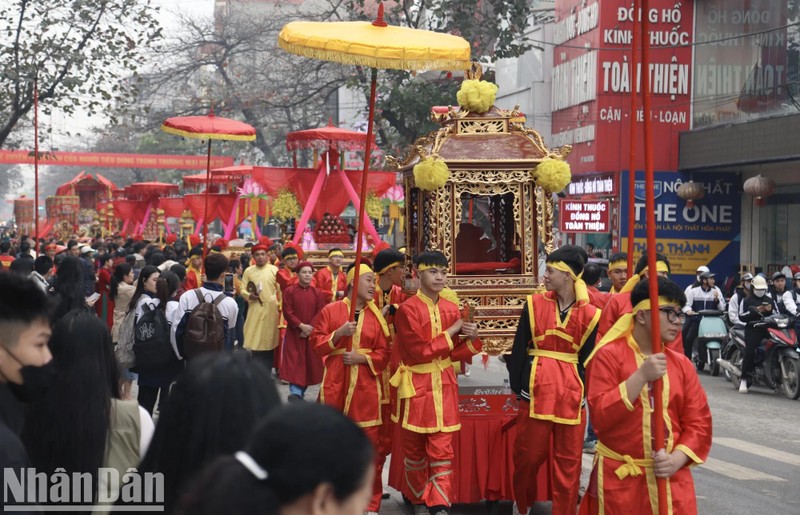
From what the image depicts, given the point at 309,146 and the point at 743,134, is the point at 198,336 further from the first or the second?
the point at 743,134

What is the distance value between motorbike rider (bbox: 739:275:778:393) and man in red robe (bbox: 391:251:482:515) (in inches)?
321

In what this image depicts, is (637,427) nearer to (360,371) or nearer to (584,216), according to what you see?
(360,371)

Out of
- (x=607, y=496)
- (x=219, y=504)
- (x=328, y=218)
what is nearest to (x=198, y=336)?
(x=607, y=496)

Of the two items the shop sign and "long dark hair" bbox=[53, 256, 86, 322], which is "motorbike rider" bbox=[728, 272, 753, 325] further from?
the shop sign

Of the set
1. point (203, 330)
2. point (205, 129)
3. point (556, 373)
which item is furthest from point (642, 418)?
point (205, 129)

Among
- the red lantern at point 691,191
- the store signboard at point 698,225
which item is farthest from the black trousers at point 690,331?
Answer: the store signboard at point 698,225

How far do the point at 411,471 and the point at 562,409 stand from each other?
1.23 m

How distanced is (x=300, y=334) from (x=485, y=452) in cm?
453

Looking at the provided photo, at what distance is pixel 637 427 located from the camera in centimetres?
521

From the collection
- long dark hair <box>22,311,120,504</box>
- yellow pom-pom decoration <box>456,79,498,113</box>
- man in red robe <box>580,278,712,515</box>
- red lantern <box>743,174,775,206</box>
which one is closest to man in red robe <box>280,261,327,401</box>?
yellow pom-pom decoration <box>456,79,498,113</box>

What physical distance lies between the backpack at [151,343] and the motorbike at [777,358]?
28.8ft

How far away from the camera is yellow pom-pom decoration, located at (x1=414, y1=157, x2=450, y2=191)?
27.0 feet

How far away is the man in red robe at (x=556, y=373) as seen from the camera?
7258 millimetres

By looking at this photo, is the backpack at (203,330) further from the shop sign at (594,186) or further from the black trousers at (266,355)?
the shop sign at (594,186)
